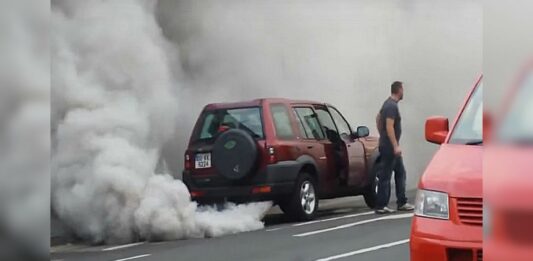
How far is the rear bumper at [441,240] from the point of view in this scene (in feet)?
9.59

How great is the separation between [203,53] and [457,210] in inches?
40.8

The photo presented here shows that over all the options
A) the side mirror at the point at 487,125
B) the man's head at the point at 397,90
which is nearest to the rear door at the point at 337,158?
the man's head at the point at 397,90

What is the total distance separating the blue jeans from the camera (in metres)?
3.24

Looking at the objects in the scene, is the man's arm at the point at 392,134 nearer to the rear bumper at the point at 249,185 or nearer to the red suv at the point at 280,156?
the red suv at the point at 280,156

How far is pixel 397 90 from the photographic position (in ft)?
10.5

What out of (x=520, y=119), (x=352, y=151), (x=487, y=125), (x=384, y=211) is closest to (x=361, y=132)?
(x=352, y=151)

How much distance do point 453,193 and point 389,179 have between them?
0.93 ft

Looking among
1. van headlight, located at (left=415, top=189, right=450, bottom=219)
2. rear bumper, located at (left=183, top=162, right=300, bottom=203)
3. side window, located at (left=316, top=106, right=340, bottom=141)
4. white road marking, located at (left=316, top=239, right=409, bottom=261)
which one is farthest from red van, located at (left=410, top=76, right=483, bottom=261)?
rear bumper, located at (left=183, top=162, right=300, bottom=203)

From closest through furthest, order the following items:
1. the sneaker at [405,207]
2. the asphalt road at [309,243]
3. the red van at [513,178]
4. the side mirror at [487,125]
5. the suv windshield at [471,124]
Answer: the red van at [513,178]
the side mirror at [487,125]
the suv windshield at [471,124]
the asphalt road at [309,243]
the sneaker at [405,207]

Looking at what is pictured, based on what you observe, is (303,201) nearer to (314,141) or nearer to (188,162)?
(314,141)

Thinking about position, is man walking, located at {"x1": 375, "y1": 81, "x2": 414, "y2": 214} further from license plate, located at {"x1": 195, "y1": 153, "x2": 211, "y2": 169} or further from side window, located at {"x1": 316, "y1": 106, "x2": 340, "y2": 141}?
license plate, located at {"x1": 195, "y1": 153, "x2": 211, "y2": 169}

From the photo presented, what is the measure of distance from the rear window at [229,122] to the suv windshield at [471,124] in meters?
0.71

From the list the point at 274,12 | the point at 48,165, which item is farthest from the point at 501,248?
the point at 48,165

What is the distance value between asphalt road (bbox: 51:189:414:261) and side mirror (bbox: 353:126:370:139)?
23 cm
